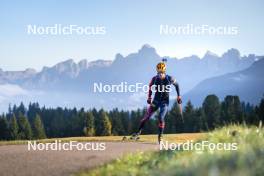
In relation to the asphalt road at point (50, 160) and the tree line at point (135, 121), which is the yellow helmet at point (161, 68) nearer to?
the asphalt road at point (50, 160)

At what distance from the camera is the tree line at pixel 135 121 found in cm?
7362

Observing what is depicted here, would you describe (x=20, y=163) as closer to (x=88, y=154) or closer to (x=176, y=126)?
(x=88, y=154)

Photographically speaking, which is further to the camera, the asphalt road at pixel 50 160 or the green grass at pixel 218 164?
the asphalt road at pixel 50 160

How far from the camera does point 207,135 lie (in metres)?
12.6

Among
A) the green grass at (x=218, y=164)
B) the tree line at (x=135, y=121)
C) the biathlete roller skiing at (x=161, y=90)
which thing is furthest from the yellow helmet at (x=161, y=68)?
the tree line at (x=135, y=121)

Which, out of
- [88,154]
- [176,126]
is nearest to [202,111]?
[176,126]

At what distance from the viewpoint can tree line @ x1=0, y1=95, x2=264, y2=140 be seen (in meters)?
73.6

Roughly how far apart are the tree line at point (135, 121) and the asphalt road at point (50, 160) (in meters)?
39.3

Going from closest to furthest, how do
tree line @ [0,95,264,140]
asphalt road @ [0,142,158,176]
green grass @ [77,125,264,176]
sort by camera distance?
green grass @ [77,125,264,176] → asphalt road @ [0,142,158,176] → tree line @ [0,95,264,140]

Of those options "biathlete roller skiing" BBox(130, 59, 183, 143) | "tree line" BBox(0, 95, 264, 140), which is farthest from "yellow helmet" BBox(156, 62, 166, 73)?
"tree line" BBox(0, 95, 264, 140)

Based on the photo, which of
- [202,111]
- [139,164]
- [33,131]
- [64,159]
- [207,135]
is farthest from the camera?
[33,131]

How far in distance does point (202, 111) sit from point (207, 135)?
63.5 m

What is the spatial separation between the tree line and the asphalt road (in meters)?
39.3

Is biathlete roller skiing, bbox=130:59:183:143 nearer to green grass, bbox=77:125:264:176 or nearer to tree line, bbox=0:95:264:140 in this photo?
green grass, bbox=77:125:264:176
